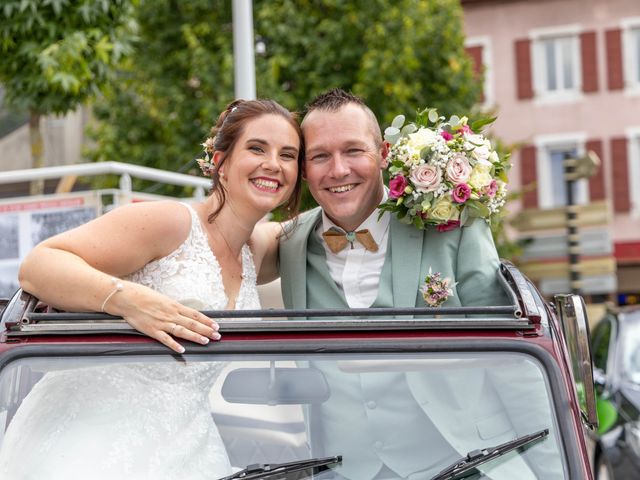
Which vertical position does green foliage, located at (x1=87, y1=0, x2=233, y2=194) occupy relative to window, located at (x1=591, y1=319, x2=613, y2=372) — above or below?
above

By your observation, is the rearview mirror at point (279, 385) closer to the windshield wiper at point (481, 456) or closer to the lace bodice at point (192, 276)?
the windshield wiper at point (481, 456)

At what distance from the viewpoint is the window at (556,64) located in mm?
26891

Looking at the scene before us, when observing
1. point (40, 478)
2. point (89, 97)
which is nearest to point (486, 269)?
point (40, 478)

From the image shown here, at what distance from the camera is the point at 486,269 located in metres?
3.59

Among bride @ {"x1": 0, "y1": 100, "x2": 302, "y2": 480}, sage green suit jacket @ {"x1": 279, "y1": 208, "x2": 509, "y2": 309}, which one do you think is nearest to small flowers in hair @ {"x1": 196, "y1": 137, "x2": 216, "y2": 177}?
bride @ {"x1": 0, "y1": 100, "x2": 302, "y2": 480}

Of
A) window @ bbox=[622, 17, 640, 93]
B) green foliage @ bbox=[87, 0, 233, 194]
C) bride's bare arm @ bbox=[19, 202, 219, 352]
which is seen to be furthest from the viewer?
window @ bbox=[622, 17, 640, 93]

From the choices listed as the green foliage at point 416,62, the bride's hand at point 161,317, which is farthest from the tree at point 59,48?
the green foliage at point 416,62

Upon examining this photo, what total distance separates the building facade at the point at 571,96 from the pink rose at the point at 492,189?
22668 mm

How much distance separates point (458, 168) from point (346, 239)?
1.50 feet

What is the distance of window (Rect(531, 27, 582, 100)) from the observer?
26891 millimetres

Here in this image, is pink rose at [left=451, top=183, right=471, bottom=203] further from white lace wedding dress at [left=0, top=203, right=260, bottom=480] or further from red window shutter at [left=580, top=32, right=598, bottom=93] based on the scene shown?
red window shutter at [left=580, top=32, right=598, bottom=93]

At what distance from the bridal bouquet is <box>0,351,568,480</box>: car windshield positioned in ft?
2.93

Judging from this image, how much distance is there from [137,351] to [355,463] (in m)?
0.65

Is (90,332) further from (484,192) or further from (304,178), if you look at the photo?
(484,192)
